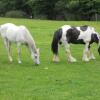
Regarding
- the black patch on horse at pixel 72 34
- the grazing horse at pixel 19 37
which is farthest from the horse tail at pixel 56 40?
the grazing horse at pixel 19 37

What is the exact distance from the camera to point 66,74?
1474cm

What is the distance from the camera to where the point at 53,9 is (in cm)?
7762

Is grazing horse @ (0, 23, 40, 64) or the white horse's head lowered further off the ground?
grazing horse @ (0, 23, 40, 64)

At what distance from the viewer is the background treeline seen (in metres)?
68.6

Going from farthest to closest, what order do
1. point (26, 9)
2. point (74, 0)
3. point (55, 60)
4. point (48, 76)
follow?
point (26, 9) → point (74, 0) → point (55, 60) → point (48, 76)

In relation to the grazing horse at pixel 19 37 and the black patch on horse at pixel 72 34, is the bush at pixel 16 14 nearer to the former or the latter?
the grazing horse at pixel 19 37

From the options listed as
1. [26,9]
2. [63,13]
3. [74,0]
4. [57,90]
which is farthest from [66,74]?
[26,9]

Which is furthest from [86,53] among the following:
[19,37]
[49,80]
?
[49,80]

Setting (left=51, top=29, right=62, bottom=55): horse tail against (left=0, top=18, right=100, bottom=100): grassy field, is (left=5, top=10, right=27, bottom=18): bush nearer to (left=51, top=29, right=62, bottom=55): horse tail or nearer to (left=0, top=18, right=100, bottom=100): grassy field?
(left=0, top=18, right=100, bottom=100): grassy field

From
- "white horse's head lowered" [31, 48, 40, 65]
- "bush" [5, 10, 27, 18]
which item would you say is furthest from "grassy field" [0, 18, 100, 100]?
"bush" [5, 10, 27, 18]

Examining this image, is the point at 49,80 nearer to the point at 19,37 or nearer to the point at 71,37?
the point at 19,37

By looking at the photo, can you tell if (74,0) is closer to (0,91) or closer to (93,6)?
(93,6)

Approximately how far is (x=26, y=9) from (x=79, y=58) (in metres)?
67.1

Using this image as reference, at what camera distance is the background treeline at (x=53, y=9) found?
6862 cm
